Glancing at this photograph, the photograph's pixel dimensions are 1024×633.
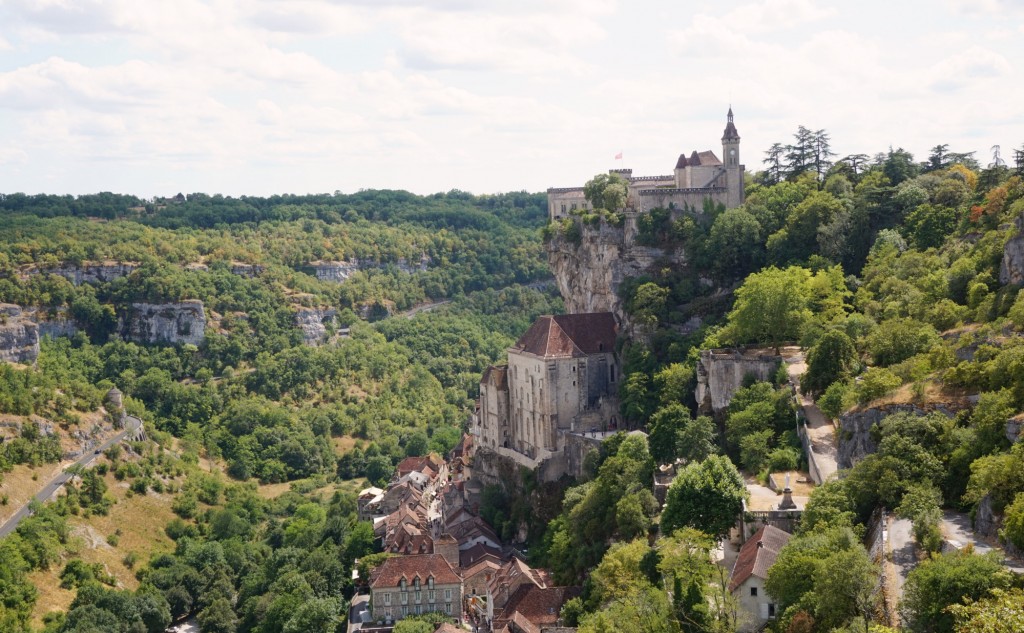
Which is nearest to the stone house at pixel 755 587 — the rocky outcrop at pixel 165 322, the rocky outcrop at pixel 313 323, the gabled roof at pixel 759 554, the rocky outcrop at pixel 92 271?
the gabled roof at pixel 759 554

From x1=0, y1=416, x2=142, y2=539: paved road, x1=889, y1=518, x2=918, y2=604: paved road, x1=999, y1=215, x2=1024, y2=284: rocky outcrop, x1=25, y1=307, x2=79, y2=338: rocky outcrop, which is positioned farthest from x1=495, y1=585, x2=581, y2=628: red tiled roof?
x1=25, y1=307, x2=79, y2=338: rocky outcrop

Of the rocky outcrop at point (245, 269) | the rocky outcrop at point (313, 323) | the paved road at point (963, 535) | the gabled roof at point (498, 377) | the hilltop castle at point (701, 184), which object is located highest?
the hilltop castle at point (701, 184)

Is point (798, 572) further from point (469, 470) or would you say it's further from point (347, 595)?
point (469, 470)

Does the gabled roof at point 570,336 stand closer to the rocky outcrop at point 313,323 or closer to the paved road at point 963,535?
the paved road at point 963,535

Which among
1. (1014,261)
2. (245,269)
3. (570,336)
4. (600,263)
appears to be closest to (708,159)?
(600,263)

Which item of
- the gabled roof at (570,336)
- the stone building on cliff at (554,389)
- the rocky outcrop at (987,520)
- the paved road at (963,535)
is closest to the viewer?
the paved road at (963,535)

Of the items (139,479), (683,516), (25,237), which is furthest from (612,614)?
(25,237)

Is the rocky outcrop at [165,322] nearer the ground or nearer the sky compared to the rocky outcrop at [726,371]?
nearer the ground
